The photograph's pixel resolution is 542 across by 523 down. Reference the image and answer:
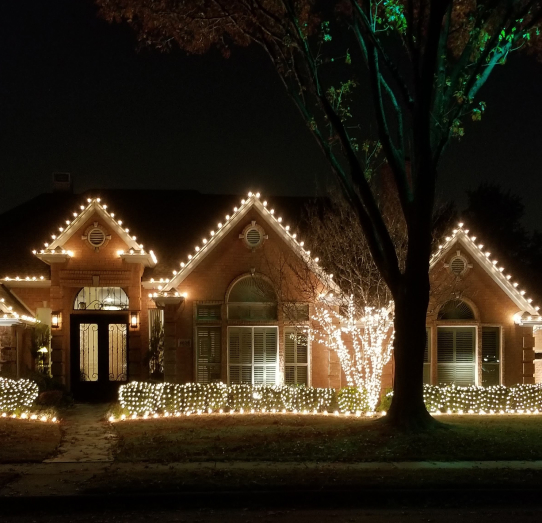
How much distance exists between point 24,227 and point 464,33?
1493 centimetres

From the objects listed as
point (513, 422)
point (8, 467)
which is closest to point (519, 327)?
point (513, 422)

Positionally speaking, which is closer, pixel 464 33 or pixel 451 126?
pixel 451 126

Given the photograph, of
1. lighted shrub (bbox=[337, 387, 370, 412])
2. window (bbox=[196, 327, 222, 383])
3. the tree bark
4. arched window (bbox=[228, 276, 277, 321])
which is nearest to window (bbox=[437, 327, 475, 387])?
lighted shrub (bbox=[337, 387, 370, 412])

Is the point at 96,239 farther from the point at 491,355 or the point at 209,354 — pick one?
the point at 491,355

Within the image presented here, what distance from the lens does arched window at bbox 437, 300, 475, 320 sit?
65.4ft

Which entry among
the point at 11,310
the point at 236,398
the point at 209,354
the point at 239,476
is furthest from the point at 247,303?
the point at 239,476

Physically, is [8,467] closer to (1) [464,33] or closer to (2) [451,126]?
(2) [451,126]

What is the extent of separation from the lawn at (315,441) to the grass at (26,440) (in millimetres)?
1230

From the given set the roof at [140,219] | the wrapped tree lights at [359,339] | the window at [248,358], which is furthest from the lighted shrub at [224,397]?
the roof at [140,219]

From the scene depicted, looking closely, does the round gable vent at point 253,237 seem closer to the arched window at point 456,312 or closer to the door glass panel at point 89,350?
the door glass panel at point 89,350

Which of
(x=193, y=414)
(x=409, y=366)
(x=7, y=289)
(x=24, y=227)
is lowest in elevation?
(x=193, y=414)

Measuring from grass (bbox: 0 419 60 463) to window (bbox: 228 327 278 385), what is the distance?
5.43m

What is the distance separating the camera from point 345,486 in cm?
946

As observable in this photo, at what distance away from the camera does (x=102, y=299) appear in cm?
2111
